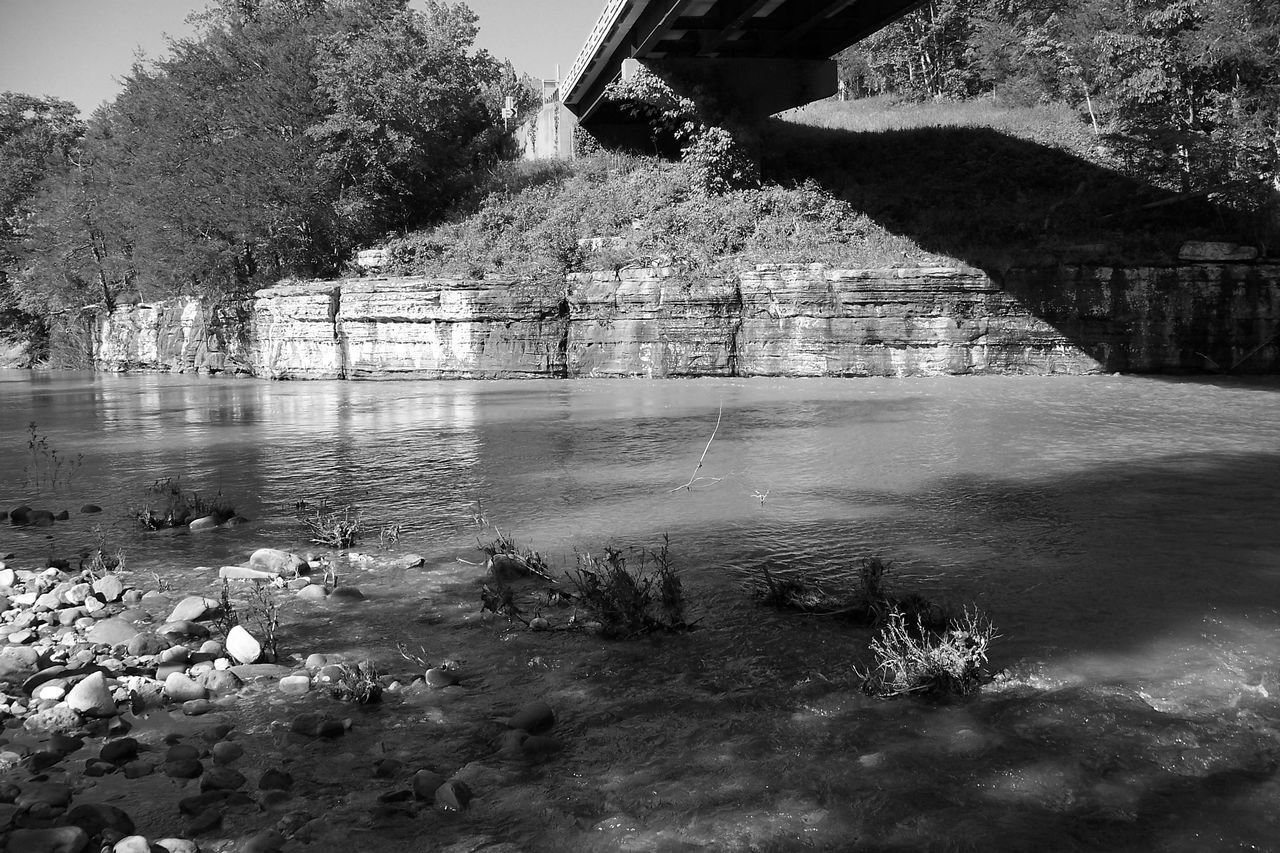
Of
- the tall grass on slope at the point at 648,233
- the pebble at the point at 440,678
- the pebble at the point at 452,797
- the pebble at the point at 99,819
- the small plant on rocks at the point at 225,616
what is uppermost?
the tall grass on slope at the point at 648,233

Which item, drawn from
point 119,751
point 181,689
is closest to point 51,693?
point 181,689

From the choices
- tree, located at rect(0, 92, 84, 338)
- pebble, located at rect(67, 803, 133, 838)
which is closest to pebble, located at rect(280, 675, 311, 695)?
pebble, located at rect(67, 803, 133, 838)

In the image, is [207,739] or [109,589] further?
[109,589]

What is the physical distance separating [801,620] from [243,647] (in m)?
3.28

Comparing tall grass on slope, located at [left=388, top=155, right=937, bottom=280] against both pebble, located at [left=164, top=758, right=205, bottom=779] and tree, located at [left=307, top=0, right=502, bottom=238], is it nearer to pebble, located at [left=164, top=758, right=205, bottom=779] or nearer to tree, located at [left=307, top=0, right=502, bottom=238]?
tree, located at [left=307, top=0, right=502, bottom=238]

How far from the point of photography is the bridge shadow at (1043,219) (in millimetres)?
23828

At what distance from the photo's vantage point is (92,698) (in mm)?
4246

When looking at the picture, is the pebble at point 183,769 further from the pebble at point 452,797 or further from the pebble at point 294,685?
the pebble at point 452,797

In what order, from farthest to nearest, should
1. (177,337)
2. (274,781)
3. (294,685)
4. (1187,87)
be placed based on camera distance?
(177,337), (1187,87), (294,685), (274,781)

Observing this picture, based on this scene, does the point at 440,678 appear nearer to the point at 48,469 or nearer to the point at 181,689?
the point at 181,689

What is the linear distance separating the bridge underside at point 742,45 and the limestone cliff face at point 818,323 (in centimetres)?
812

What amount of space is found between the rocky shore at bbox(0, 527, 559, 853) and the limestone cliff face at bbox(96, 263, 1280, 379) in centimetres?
2014

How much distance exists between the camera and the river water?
11.5ft

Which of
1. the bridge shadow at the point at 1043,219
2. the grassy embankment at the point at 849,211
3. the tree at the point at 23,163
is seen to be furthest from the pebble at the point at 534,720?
the tree at the point at 23,163
